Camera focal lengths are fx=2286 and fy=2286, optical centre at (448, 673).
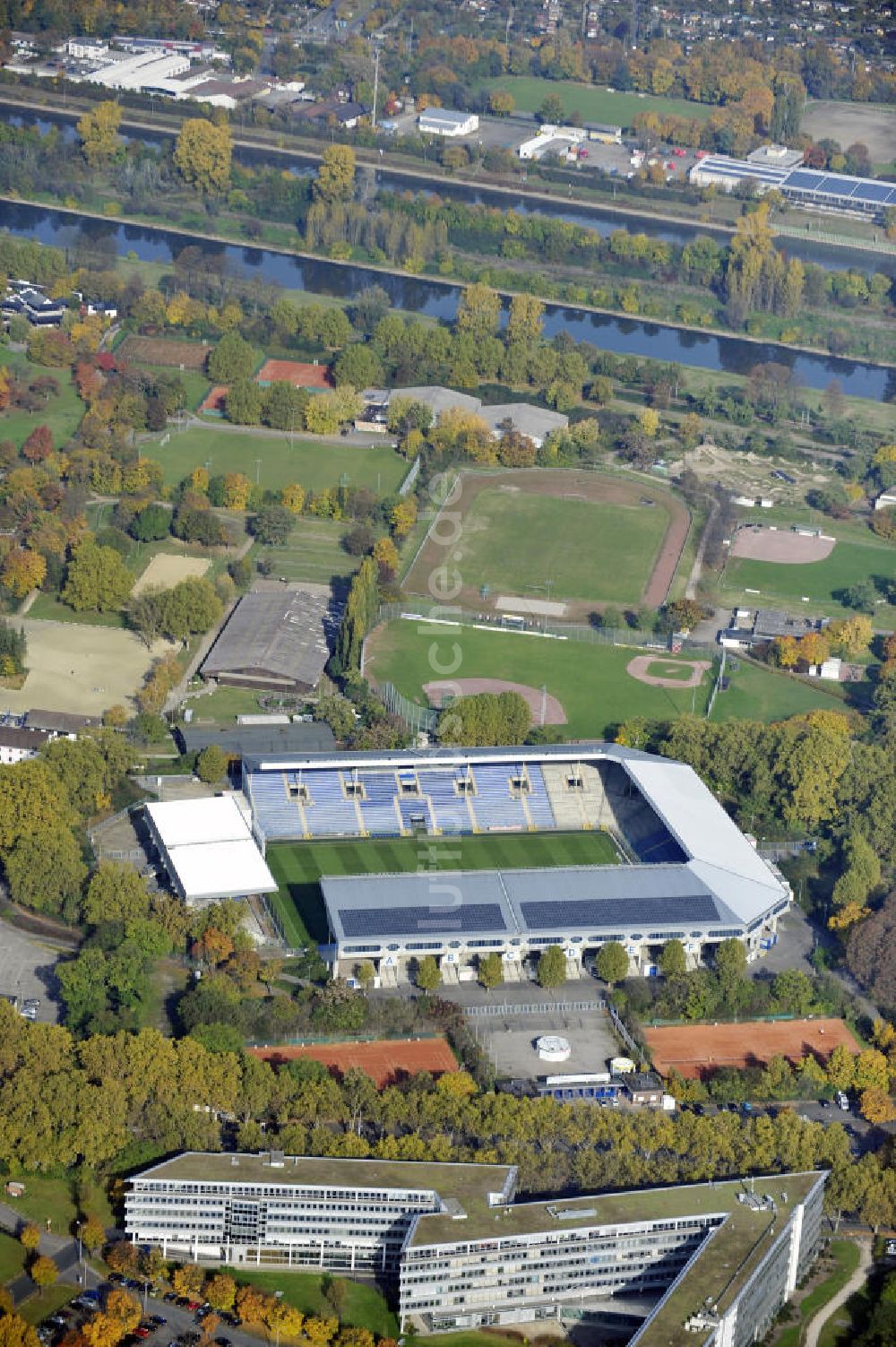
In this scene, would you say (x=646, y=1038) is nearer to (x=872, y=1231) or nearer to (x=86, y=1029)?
(x=872, y=1231)

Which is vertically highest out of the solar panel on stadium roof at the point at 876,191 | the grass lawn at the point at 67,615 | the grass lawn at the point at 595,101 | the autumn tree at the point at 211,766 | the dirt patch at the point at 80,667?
the solar panel on stadium roof at the point at 876,191

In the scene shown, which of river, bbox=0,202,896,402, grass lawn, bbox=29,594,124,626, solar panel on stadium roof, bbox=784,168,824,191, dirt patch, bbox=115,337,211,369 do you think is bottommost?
river, bbox=0,202,896,402

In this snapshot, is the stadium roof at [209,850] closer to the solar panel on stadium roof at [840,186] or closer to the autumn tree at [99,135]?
the autumn tree at [99,135]

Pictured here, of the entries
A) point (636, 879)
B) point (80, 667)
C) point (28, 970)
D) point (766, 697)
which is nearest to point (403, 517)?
point (80, 667)

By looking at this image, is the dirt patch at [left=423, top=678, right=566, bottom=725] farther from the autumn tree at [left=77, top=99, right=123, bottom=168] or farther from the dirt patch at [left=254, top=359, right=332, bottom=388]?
the autumn tree at [left=77, top=99, right=123, bottom=168]

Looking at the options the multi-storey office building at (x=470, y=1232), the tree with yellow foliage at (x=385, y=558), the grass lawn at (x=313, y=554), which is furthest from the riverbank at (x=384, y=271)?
the multi-storey office building at (x=470, y=1232)

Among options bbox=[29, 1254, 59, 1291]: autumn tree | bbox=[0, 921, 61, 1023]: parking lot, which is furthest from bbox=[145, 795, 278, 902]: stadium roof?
bbox=[29, 1254, 59, 1291]: autumn tree
